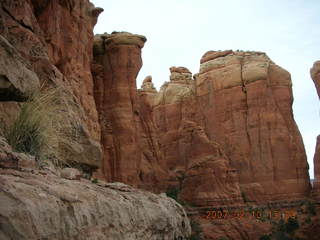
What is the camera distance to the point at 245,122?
4119 cm

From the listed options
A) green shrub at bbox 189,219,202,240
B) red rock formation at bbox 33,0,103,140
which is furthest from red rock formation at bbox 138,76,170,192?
red rock formation at bbox 33,0,103,140

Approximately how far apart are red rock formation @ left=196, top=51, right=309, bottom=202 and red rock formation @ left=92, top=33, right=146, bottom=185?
13316mm

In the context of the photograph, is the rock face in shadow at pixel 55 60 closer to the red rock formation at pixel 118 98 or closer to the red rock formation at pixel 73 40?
the red rock formation at pixel 73 40

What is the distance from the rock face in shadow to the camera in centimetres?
366

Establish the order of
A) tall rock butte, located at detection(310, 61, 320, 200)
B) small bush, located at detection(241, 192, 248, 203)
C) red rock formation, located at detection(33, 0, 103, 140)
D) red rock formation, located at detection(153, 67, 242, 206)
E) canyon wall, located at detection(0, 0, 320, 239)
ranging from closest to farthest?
canyon wall, located at detection(0, 0, 320, 239) → red rock formation, located at detection(33, 0, 103, 140) → red rock formation, located at detection(153, 67, 242, 206) → small bush, located at detection(241, 192, 248, 203) → tall rock butte, located at detection(310, 61, 320, 200)

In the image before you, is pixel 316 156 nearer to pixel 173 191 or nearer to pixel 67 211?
pixel 173 191

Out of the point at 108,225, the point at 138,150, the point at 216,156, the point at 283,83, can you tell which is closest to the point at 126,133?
the point at 138,150

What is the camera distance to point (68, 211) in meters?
2.33

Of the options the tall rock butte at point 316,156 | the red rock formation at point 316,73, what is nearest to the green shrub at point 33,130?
the tall rock butte at point 316,156

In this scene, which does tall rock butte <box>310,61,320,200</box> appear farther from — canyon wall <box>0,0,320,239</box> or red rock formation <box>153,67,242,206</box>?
red rock formation <box>153,67,242,206</box>

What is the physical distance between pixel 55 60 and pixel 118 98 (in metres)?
8.37

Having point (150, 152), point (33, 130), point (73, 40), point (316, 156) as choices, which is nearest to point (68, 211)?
point (33, 130)

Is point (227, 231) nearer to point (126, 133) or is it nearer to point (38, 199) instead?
point (126, 133)

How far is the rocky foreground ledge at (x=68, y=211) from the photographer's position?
2.01m
